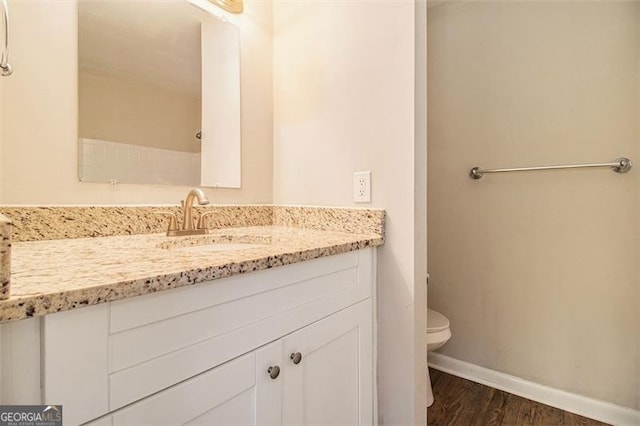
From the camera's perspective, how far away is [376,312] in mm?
1117

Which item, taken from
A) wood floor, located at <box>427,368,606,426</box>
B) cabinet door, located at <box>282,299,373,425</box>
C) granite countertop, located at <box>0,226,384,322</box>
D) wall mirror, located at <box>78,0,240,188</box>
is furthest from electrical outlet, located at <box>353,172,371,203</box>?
wood floor, located at <box>427,368,606,426</box>

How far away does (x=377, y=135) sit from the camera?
1.13m

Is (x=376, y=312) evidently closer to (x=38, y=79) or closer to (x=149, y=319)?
(x=149, y=319)

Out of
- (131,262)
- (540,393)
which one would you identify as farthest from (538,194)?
(131,262)

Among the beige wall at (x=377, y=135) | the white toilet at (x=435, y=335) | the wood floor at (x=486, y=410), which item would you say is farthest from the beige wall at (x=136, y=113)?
the wood floor at (x=486, y=410)

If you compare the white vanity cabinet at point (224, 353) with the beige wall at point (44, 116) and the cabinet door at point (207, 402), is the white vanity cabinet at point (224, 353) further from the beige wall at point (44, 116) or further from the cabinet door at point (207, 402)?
the beige wall at point (44, 116)

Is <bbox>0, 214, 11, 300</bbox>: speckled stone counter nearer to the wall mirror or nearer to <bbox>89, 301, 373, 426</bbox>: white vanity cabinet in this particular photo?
<bbox>89, 301, 373, 426</bbox>: white vanity cabinet

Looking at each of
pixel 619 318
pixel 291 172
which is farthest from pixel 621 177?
pixel 291 172

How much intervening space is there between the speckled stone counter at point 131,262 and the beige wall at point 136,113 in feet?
1.05

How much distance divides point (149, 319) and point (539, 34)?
6.63ft

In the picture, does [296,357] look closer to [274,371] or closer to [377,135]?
[274,371]

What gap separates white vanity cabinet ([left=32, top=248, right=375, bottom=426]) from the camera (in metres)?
0.45

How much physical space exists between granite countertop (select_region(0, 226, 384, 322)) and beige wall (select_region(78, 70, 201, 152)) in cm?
35

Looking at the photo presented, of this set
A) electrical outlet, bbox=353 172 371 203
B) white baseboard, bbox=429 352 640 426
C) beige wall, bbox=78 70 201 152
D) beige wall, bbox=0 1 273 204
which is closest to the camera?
beige wall, bbox=0 1 273 204
